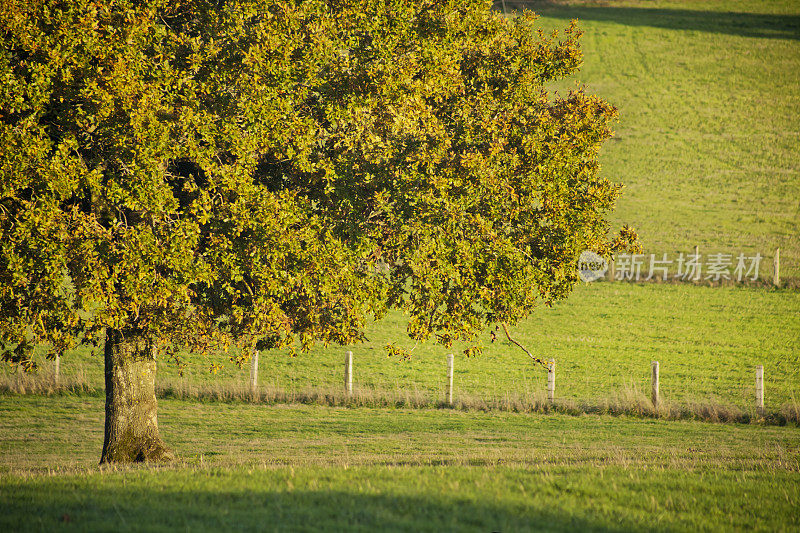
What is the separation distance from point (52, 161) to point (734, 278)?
4126cm

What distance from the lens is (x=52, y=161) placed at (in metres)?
13.7

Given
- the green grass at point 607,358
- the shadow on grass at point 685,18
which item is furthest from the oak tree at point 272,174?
the shadow on grass at point 685,18

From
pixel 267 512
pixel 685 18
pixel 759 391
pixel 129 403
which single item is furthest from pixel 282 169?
pixel 685 18

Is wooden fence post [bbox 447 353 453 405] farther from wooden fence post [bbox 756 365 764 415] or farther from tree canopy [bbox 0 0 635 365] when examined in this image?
tree canopy [bbox 0 0 635 365]

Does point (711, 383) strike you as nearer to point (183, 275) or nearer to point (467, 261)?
point (467, 261)

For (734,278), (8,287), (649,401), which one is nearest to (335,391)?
(649,401)

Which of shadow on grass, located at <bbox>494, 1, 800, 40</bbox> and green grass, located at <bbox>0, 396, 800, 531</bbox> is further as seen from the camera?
shadow on grass, located at <bbox>494, 1, 800, 40</bbox>

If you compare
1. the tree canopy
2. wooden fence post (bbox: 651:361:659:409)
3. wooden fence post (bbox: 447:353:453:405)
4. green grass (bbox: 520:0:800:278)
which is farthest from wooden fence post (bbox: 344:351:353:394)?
green grass (bbox: 520:0:800:278)

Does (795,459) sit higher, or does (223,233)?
(223,233)

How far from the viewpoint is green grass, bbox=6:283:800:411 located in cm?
2930

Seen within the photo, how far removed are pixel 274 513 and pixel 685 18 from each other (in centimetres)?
11376

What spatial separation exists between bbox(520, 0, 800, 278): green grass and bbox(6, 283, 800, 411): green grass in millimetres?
8467

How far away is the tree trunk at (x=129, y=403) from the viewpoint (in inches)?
674

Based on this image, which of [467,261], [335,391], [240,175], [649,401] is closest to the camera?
[240,175]
